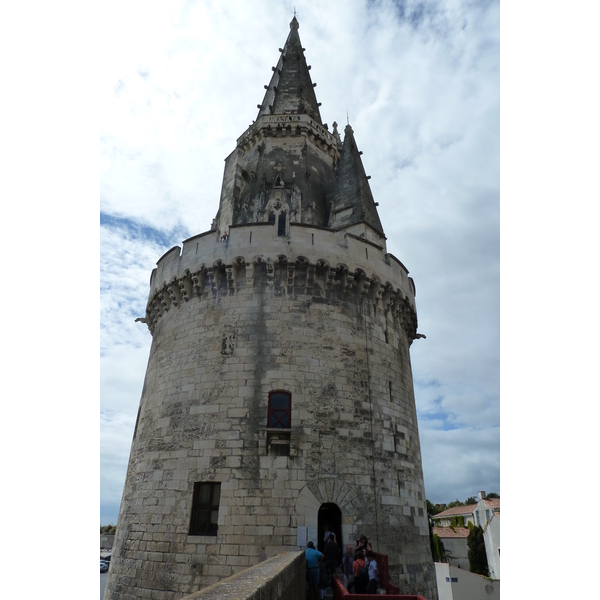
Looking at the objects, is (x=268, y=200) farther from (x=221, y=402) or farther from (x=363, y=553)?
(x=363, y=553)

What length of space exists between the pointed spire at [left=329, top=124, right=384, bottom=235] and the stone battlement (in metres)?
2.47

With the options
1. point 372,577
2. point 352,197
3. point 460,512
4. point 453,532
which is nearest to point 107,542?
point 453,532

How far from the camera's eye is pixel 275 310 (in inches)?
455

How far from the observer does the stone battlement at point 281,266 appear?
39.1ft

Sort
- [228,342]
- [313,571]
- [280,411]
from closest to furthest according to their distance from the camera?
[313,571] < [280,411] < [228,342]

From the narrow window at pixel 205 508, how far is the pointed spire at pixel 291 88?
1534cm

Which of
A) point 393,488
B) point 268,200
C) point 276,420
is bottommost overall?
point 393,488

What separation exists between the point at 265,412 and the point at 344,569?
3.67 meters

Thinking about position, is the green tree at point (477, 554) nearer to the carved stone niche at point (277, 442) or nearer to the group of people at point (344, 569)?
the group of people at point (344, 569)

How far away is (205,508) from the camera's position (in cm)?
962

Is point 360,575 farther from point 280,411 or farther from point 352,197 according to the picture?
point 352,197

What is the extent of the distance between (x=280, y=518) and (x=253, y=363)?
3.61 m

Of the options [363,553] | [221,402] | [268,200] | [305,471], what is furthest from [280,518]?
[268,200]
